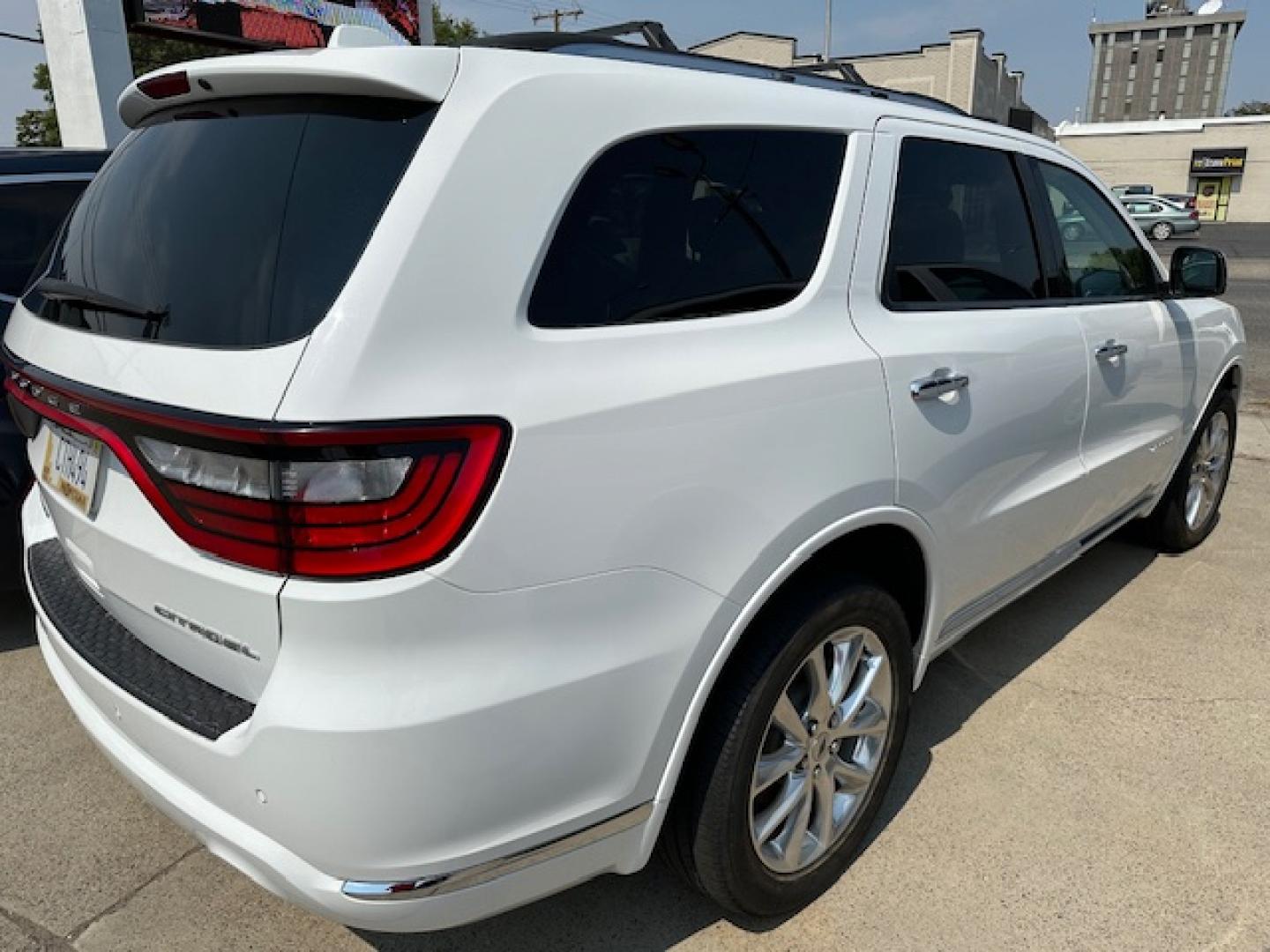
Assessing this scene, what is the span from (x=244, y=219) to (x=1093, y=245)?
9.47 feet

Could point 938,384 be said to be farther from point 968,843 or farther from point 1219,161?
point 1219,161

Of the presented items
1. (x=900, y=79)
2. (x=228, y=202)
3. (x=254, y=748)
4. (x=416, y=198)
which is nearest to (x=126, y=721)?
(x=254, y=748)

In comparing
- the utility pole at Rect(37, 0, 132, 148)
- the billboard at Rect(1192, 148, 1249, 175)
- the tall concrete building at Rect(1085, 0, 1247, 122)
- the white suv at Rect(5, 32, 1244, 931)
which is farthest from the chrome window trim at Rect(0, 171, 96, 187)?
the tall concrete building at Rect(1085, 0, 1247, 122)

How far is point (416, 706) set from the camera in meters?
1.41

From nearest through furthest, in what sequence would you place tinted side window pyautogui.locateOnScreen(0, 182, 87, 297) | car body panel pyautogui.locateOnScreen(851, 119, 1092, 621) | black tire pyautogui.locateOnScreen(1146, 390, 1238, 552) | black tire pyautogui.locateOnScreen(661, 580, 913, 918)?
black tire pyautogui.locateOnScreen(661, 580, 913, 918) < car body panel pyautogui.locateOnScreen(851, 119, 1092, 621) < tinted side window pyautogui.locateOnScreen(0, 182, 87, 297) < black tire pyautogui.locateOnScreen(1146, 390, 1238, 552)

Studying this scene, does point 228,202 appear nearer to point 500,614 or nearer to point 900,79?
point 500,614

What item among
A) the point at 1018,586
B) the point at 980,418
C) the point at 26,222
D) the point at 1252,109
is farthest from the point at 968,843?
the point at 1252,109

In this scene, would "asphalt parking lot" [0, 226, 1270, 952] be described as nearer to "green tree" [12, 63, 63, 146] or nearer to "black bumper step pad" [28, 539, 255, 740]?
"black bumper step pad" [28, 539, 255, 740]

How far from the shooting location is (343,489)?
54.6 inches

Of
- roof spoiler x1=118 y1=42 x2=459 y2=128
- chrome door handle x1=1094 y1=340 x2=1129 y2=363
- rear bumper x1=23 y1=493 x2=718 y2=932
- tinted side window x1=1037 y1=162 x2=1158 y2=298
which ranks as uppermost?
roof spoiler x1=118 y1=42 x2=459 y2=128

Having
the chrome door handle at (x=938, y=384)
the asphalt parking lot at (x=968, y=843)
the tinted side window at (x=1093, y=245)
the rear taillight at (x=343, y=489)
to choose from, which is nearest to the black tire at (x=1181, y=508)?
the asphalt parking lot at (x=968, y=843)

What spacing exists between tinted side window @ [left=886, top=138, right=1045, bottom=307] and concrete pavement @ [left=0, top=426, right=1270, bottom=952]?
1.34 m

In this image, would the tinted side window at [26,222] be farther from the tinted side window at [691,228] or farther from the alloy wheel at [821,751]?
the alloy wheel at [821,751]

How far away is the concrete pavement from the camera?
6.98 feet
